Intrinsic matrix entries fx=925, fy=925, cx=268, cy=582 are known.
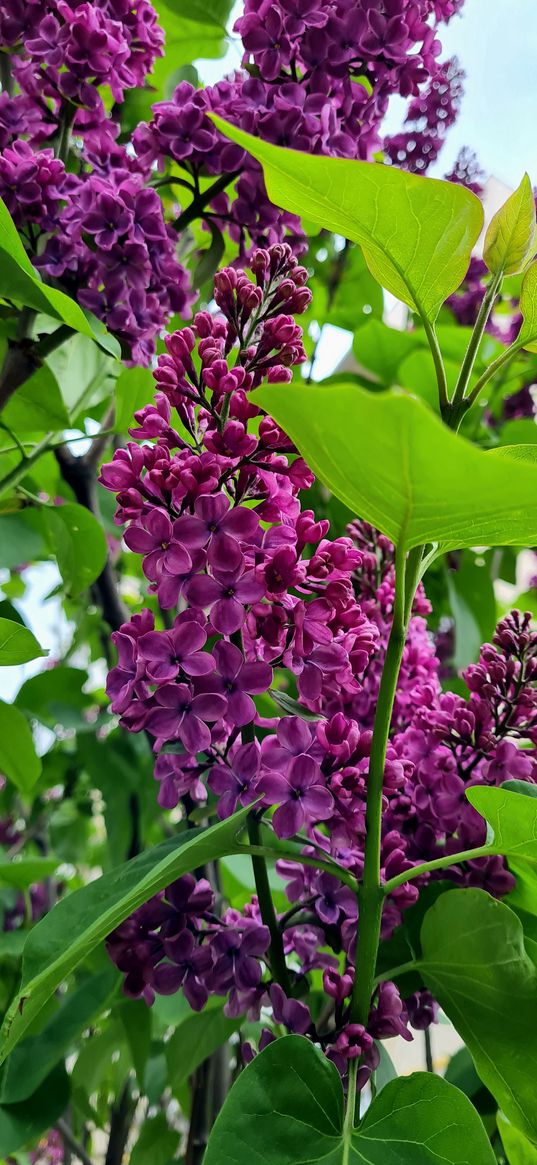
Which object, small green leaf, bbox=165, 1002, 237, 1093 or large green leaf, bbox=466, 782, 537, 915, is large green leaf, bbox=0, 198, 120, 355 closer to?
large green leaf, bbox=466, 782, 537, 915

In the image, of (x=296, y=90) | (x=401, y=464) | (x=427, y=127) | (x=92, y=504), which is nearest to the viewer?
(x=401, y=464)

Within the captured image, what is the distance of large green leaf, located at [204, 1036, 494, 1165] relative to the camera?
0.97 feet

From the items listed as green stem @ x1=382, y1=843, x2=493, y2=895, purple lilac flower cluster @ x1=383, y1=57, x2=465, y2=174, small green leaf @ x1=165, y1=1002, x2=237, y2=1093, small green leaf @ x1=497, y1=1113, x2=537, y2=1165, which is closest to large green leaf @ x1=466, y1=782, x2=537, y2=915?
green stem @ x1=382, y1=843, x2=493, y2=895

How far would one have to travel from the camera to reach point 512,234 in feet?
1.14

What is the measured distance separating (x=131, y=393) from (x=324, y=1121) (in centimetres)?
44

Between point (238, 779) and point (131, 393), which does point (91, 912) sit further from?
point (131, 393)

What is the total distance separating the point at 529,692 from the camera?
40 cm

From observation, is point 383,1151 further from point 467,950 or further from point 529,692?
point 529,692

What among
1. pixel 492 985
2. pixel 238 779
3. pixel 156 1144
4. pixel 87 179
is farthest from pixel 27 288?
pixel 156 1144

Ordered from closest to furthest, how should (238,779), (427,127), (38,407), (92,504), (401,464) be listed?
1. (401,464)
2. (238,779)
3. (38,407)
4. (92,504)
5. (427,127)

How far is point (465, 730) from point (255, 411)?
16cm

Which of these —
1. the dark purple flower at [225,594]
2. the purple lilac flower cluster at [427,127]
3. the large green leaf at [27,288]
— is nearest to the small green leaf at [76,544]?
the large green leaf at [27,288]

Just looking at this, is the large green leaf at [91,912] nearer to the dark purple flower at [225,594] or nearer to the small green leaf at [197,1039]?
the dark purple flower at [225,594]

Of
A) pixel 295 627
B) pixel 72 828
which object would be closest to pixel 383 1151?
pixel 295 627
